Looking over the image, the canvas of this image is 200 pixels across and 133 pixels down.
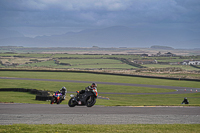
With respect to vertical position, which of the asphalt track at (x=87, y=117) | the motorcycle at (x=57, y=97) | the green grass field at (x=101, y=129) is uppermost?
the motorcycle at (x=57, y=97)

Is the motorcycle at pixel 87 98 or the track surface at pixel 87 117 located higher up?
the motorcycle at pixel 87 98

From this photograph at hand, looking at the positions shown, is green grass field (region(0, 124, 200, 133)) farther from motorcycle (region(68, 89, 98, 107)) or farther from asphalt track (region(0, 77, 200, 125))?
motorcycle (region(68, 89, 98, 107))

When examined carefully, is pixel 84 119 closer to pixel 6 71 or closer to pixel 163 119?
pixel 163 119

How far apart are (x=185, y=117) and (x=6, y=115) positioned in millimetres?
11046

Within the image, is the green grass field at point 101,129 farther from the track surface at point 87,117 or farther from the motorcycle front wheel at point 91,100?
the motorcycle front wheel at point 91,100

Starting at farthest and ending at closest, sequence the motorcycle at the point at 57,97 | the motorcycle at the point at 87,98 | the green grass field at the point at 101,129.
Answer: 1. the motorcycle at the point at 57,97
2. the motorcycle at the point at 87,98
3. the green grass field at the point at 101,129

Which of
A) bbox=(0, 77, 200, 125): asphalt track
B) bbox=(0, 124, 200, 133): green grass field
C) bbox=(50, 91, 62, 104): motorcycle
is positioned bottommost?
bbox=(0, 77, 200, 125): asphalt track

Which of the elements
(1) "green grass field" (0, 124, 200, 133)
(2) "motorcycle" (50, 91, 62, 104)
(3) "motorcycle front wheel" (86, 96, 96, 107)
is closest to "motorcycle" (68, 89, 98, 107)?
(3) "motorcycle front wheel" (86, 96, 96, 107)

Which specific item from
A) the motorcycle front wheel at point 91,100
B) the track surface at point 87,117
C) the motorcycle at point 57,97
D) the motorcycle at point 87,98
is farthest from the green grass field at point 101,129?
the motorcycle at point 57,97

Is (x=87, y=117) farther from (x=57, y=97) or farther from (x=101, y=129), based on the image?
(x=57, y=97)

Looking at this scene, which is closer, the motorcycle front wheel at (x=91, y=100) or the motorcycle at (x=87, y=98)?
the motorcycle at (x=87, y=98)

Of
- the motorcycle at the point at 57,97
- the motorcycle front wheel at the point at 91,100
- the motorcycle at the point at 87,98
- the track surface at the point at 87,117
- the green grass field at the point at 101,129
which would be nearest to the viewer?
the green grass field at the point at 101,129

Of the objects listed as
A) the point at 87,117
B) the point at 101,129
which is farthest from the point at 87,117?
the point at 101,129

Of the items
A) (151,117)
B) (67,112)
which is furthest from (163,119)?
(67,112)
